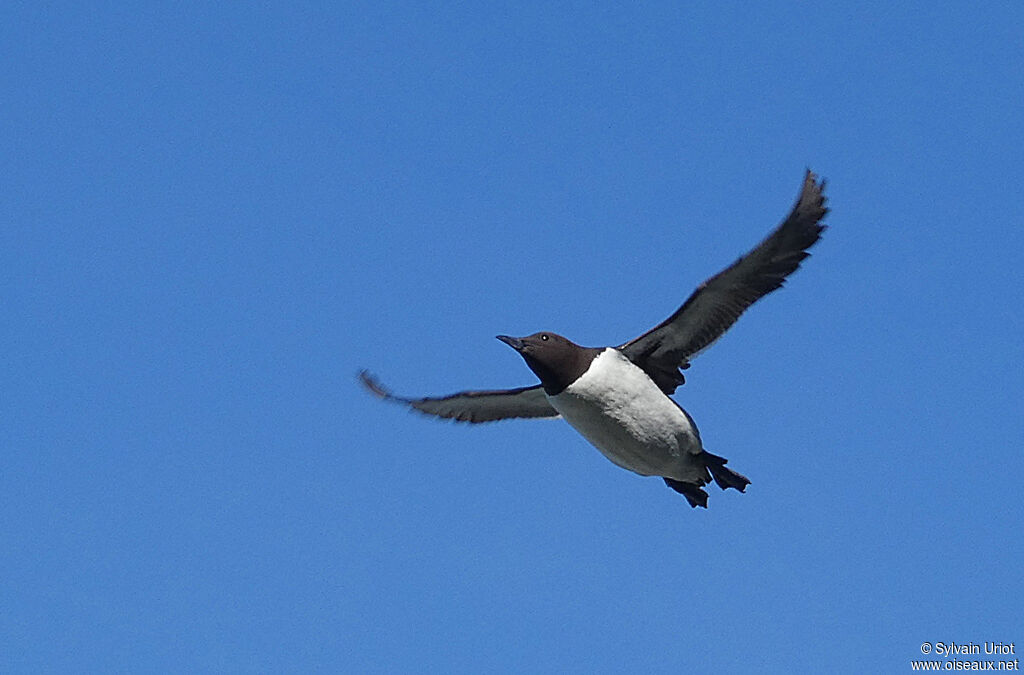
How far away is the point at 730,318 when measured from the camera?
14000 mm

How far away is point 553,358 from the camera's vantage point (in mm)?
13695

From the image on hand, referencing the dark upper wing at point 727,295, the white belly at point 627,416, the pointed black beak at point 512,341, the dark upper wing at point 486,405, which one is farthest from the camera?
the dark upper wing at point 486,405

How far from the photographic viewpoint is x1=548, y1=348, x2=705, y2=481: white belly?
44.3ft

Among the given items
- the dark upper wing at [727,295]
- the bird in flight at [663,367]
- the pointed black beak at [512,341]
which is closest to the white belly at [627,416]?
the bird in flight at [663,367]

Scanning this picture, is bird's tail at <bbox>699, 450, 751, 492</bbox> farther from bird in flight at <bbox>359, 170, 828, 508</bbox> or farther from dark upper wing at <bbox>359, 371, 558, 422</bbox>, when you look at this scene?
dark upper wing at <bbox>359, 371, 558, 422</bbox>

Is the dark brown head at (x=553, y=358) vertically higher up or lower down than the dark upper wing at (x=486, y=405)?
lower down

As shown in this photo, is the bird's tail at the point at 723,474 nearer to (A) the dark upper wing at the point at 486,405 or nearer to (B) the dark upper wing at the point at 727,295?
(B) the dark upper wing at the point at 727,295

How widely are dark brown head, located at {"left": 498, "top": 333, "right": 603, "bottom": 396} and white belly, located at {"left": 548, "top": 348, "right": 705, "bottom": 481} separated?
0.28 feet

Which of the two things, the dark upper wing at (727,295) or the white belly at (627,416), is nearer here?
the dark upper wing at (727,295)

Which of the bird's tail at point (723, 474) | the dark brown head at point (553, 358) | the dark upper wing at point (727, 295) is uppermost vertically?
the dark upper wing at point (727, 295)

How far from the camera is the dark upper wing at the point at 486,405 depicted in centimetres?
1540

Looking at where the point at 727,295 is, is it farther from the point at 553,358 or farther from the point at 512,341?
the point at 512,341

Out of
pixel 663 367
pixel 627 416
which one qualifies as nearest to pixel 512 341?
pixel 627 416

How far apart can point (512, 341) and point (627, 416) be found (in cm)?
147
